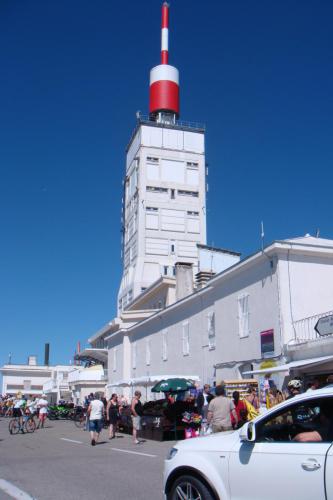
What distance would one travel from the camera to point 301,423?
18.2ft

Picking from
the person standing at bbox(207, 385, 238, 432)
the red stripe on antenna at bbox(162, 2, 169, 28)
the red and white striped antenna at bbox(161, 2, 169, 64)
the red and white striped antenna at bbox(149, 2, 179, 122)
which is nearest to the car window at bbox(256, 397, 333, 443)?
the person standing at bbox(207, 385, 238, 432)

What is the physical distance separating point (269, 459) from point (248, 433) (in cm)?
34

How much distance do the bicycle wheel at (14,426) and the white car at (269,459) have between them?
18328 mm

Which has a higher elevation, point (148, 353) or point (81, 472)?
point (148, 353)

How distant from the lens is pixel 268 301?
2058cm

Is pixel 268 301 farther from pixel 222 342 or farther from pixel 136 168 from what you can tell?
pixel 136 168

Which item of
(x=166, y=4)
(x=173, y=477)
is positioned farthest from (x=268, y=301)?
(x=166, y=4)

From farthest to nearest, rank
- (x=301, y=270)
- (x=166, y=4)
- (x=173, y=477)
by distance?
(x=166, y=4), (x=301, y=270), (x=173, y=477)

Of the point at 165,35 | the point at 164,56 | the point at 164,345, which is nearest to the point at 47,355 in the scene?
the point at 164,56

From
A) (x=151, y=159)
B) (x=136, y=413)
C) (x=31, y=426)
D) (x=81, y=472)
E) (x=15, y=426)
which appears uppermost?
(x=151, y=159)

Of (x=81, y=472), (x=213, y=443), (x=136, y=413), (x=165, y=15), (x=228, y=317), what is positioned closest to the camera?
(x=213, y=443)

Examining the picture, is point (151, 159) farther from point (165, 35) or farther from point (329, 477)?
point (329, 477)

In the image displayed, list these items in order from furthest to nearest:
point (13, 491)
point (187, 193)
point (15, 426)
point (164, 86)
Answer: point (164, 86) < point (187, 193) < point (15, 426) < point (13, 491)

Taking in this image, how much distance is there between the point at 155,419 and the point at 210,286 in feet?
28.4
